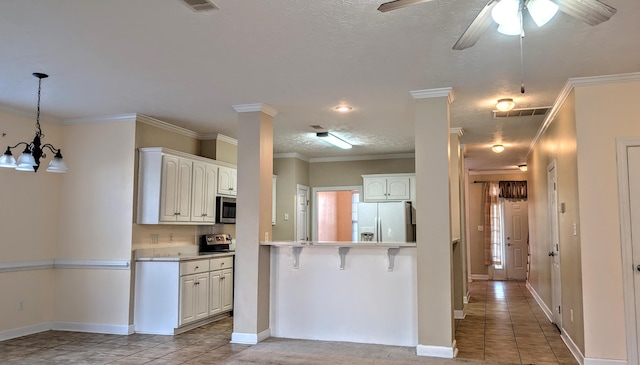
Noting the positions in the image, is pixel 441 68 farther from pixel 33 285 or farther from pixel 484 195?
pixel 484 195

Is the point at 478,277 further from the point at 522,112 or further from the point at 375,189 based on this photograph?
the point at 522,112

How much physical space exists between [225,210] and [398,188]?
3.21 meters

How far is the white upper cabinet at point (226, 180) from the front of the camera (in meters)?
6.81

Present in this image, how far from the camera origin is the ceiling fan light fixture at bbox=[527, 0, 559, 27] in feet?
7.52

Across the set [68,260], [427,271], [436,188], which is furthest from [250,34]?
[68,260]

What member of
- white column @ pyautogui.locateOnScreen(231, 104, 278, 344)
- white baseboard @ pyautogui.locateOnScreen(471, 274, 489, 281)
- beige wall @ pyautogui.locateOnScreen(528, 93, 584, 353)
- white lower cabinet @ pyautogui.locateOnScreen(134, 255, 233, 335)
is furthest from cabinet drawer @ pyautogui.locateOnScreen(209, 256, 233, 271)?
white baseboard @ pyautogui.locateOnScreen(471, 274, 489, 281)

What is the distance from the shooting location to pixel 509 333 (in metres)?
5.62

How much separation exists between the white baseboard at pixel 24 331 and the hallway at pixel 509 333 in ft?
15.6

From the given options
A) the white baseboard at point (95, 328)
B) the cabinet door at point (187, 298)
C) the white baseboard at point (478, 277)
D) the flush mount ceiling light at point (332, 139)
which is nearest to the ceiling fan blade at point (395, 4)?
the cabinet door at point (187, 298)

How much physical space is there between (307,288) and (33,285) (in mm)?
3233

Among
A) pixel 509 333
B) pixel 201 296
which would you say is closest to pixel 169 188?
pixel 201 296

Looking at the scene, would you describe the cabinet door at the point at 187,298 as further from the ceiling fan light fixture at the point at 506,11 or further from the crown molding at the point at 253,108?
the ceiling fan light fixture at the point at 506,11

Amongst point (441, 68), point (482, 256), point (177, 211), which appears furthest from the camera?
point (482, 256)

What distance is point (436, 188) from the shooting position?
4.60m
